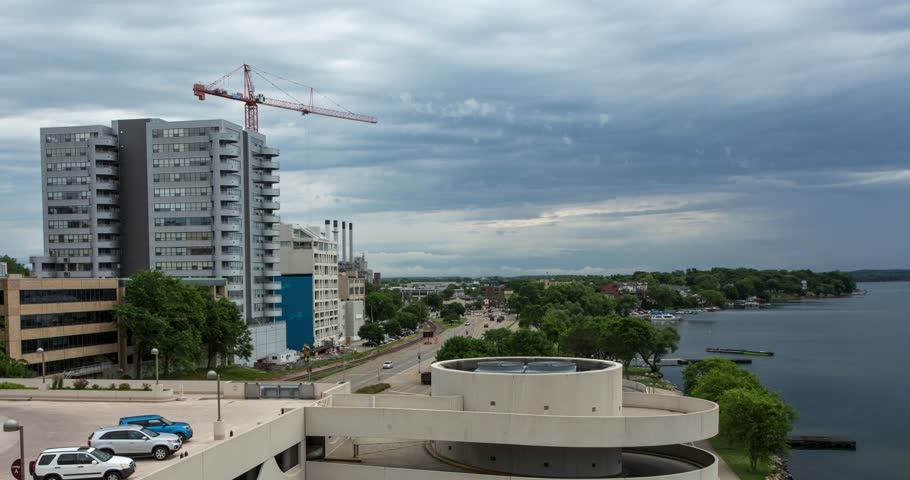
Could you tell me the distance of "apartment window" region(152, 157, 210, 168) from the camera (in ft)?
387

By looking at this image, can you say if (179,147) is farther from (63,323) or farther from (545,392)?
(545,392)

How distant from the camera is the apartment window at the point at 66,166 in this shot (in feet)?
398

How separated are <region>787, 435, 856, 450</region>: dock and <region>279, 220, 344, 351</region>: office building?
299 feet

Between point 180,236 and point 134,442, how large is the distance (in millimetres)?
94414

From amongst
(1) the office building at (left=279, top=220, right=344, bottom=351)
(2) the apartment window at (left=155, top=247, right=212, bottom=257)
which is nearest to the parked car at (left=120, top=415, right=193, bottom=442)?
(2) the apartment window at (left=155, top=247, right=212, bottom=257)

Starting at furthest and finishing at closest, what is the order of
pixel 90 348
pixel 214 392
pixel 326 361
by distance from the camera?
1. pixel 326 361
2. pixel 90 348
3. pixel 214 392

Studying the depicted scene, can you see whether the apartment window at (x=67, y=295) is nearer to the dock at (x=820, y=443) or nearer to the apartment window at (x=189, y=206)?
the apartment window at (x=189, y=206)

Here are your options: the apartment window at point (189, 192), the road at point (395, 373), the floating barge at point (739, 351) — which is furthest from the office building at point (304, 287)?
the floating barge at point (739, 351)

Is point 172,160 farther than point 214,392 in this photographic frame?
Yes

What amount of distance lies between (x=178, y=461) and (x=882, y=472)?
223 feet

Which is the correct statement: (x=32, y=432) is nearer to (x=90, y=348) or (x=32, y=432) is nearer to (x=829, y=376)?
(x=90, y=348)

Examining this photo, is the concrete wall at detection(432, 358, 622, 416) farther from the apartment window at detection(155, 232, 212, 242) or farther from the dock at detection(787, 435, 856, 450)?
the apartment window at detection(155, 232, 212, 242)

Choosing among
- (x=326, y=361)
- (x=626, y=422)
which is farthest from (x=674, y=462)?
(x=326, y=361)

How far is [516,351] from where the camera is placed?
355 feet
